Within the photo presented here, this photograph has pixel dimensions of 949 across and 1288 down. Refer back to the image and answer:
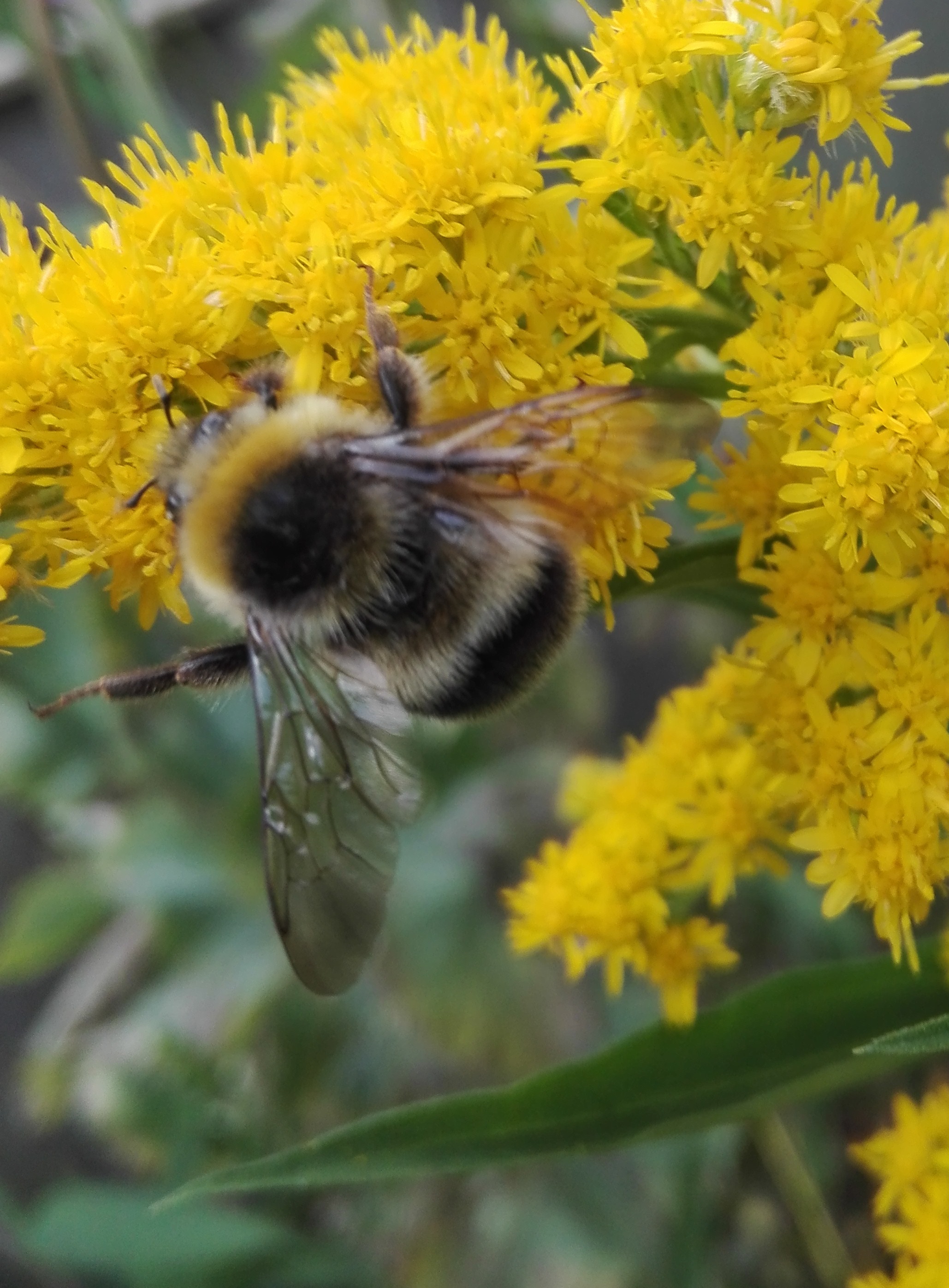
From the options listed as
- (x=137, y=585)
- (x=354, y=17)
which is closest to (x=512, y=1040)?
(x=137, y=585)

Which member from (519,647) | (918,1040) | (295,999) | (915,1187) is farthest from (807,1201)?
(519,647)

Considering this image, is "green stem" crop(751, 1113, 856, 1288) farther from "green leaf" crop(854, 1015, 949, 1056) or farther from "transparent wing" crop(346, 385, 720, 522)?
"transparent wing" crop(346, 385, 720, 522)

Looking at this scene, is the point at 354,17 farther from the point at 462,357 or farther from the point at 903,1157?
the point at 903,1157

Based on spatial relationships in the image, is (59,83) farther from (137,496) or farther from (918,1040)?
(918,1040)

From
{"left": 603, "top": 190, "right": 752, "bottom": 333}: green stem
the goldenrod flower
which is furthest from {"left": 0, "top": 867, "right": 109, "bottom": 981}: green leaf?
the goldenrod flower

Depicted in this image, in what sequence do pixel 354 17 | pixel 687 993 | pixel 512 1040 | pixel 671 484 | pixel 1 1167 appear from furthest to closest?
pixel 1 1167 < pixel 354 17 < pixel 512 1040 < pixel 687 993 < pixel 671 484

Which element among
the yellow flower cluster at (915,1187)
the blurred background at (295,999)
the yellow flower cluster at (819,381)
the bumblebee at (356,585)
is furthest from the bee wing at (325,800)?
the blurred background at (295,999)

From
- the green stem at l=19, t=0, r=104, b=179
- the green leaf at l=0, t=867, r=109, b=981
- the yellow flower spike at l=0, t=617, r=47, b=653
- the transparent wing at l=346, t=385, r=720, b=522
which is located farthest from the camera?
the green leaf at l=0, t=867, r=109, b=981
